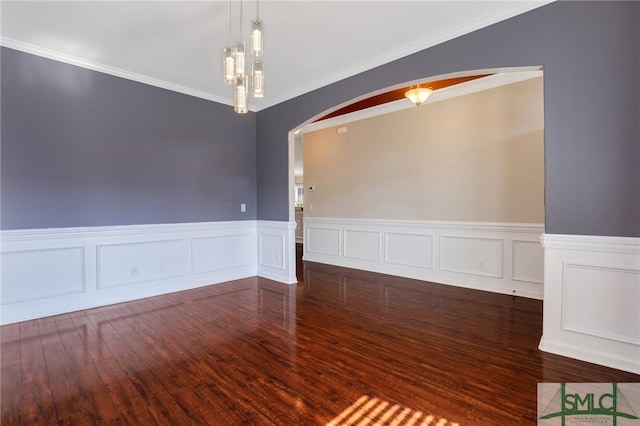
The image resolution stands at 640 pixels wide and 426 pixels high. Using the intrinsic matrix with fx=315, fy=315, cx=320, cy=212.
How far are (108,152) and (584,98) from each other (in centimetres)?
483

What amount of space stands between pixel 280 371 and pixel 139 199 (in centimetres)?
306

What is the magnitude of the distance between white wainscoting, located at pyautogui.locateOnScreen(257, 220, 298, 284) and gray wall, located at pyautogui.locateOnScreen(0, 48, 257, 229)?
1.70 ft

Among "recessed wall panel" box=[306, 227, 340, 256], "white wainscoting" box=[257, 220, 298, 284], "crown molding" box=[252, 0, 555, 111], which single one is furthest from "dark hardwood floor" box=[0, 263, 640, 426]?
"crown molding" box=[252, 0, 555, 111]

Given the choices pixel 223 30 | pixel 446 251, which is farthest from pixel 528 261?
pixel 223 30

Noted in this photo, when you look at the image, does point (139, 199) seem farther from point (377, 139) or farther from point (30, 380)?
point (377, 139)

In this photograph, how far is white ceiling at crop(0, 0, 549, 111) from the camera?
266cm

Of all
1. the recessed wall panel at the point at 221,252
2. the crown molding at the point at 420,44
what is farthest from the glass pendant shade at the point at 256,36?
the recessed wall panel at the point at 221,252

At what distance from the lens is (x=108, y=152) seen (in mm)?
3863

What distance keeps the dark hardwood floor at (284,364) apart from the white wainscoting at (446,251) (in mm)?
442

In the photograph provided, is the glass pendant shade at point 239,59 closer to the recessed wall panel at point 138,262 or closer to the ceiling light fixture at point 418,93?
the ceiling light fixture at point 418,93

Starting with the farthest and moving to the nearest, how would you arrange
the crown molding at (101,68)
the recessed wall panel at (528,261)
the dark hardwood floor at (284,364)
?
1. the recessed wall panel at (528,261)
2. the crown molding at (101,68)
3. the dark hardwood floor at (284,364)

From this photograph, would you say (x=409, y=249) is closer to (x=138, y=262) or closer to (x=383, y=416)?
(x=383, y=416)

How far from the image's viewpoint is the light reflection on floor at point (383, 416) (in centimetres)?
176

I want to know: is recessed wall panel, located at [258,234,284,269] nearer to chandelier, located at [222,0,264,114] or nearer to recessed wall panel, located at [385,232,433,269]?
recessed wall panel, located at [385,232,433,269]
